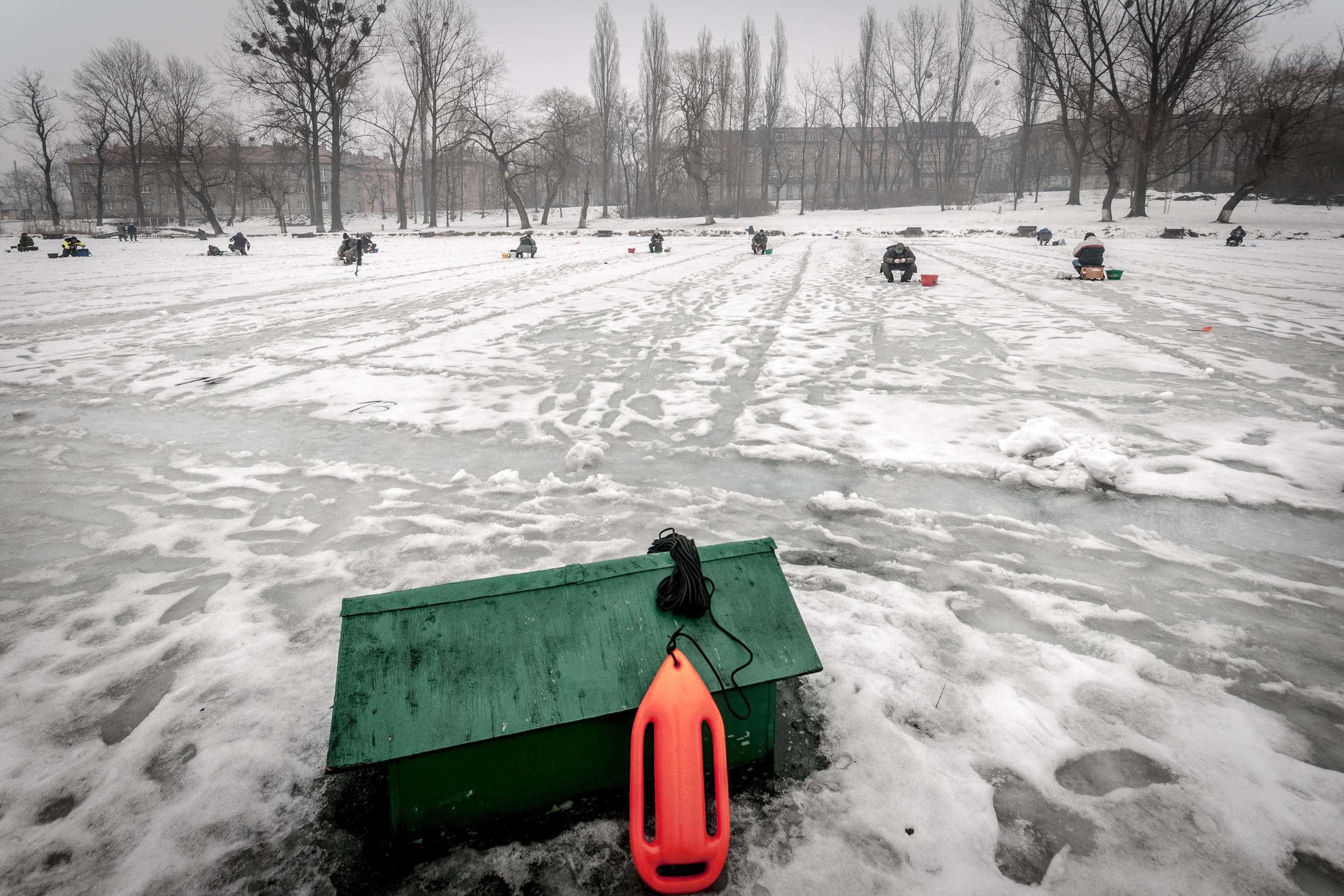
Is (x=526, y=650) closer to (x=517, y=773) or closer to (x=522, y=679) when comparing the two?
(x=522, y=679)

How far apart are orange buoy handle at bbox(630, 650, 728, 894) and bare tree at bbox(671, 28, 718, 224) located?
48.6 metres

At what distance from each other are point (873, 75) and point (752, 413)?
6553 centimetres

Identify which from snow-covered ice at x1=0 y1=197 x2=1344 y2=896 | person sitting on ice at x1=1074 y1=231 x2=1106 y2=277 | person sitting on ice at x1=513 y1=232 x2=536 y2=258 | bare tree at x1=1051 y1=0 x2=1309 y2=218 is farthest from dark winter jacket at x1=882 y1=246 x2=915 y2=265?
bare tree at x1=1051 y1=0 x2=1309 y2=218

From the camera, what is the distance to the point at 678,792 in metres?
1.38

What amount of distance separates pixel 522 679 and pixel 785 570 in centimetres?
150

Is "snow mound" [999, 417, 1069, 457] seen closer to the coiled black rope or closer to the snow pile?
the snow pile

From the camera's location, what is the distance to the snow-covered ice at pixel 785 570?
62.9 inches

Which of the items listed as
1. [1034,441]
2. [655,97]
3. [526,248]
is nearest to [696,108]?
[655,97]

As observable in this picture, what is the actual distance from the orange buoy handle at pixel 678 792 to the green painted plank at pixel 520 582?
1.19ft

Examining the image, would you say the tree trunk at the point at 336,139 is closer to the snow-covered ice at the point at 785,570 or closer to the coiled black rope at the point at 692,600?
the snow-covered ice at the point at 785,570

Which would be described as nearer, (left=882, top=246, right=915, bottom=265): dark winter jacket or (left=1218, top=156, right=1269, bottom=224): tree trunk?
(left=882, top=246, right=915, bottom=265): dark winter jacket

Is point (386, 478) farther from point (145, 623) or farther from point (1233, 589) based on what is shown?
point (1233, 589)

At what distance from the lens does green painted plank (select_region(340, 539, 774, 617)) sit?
163 cm

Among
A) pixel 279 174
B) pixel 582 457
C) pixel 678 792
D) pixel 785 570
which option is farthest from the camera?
pixel 279 174
